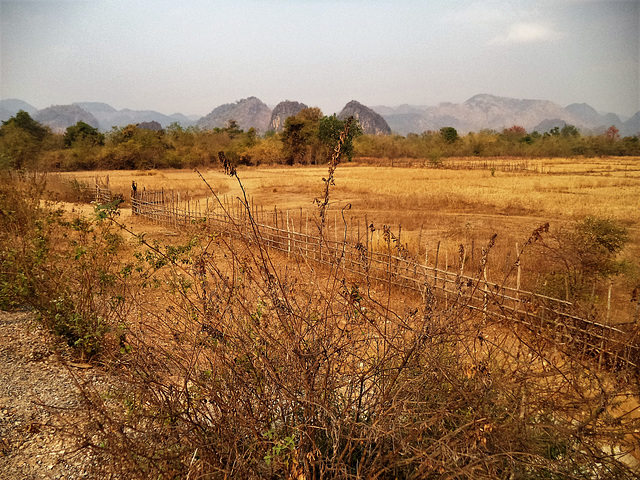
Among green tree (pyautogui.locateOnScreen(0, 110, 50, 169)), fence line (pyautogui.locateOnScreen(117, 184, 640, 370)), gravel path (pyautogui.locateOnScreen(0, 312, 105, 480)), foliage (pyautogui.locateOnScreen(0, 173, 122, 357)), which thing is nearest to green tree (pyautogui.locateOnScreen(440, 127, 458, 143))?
fence line (pyautogui.locateOnScreen(117, 184, 640, 370))

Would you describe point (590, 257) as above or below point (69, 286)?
below

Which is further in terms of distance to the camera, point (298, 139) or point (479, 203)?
point (298, 139)

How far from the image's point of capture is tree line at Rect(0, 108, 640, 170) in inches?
1399

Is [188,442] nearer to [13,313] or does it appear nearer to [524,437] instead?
[524,437]

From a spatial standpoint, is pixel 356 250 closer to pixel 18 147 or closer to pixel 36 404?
pixel 36 404

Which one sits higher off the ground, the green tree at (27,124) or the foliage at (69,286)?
the green tree at (27,124)

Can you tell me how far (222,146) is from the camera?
163ft

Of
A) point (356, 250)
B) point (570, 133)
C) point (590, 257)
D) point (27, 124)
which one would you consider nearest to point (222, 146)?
point (27, 124)

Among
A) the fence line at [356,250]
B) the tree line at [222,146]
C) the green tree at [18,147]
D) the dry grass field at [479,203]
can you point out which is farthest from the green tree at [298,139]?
the fence line at [356,250]

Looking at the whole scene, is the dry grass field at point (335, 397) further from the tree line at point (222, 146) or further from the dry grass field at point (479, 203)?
the tree line at point (222, 146)

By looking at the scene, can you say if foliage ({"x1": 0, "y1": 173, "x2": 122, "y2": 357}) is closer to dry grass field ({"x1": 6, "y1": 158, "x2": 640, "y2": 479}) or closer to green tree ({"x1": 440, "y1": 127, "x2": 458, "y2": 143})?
dry grass field ({"x1": 6, "y1": 158, "x2": 640, "y2": 479})

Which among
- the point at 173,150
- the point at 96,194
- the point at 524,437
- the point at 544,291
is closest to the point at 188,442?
the point at 524,437

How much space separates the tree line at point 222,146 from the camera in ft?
117

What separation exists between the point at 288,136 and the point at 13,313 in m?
45.4
